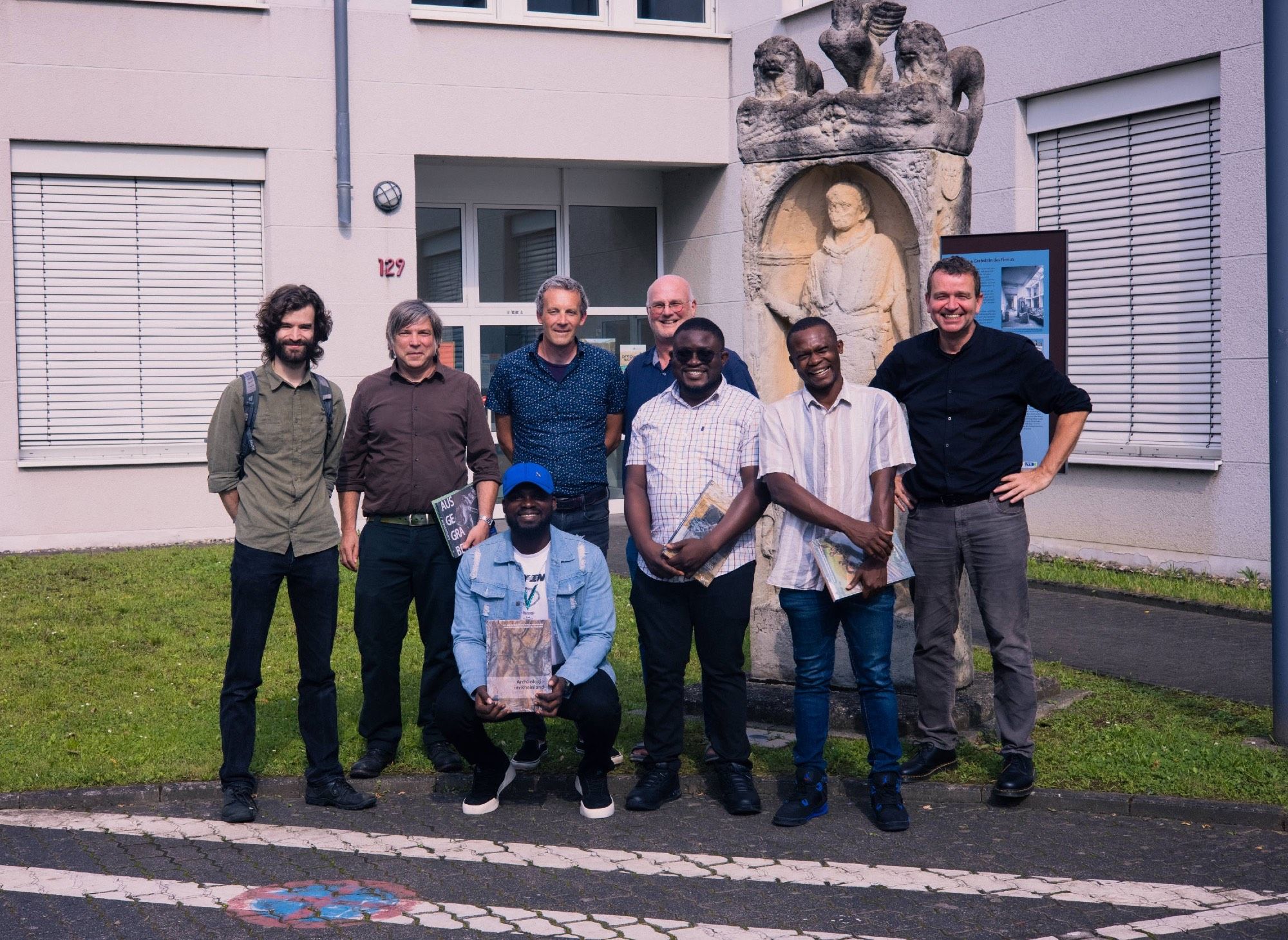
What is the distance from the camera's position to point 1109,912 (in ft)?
16.1

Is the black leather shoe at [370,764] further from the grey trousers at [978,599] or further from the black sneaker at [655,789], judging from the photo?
the grey trousers at [978,599]

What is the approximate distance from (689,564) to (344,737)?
2.20 m

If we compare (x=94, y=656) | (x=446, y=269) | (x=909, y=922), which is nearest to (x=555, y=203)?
(x=446, y=269)

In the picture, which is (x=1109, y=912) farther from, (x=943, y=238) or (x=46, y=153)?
(x=46, y=153)

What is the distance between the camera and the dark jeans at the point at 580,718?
19.8 feet

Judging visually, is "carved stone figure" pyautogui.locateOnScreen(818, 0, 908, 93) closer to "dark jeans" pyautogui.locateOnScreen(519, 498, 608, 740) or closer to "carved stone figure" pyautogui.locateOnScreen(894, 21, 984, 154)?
"carved stone figure" pyautogui.locateOnScreen(894, 21, 984, 154)

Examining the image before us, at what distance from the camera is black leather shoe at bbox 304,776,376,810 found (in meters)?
6.31

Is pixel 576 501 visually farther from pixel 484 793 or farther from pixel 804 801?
pixel 804 801

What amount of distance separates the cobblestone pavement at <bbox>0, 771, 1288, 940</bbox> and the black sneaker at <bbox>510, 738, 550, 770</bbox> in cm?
26

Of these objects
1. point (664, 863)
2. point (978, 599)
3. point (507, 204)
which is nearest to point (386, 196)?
point (507, 204)

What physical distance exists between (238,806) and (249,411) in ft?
5.20

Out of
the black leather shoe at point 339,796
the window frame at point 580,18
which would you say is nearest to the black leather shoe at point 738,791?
the black leather shoe at point 339,796

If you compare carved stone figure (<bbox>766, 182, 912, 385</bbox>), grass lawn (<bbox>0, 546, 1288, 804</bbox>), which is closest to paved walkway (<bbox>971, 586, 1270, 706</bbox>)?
grass lawn (<bbox>0, 546, 1288, 804</bbox>)

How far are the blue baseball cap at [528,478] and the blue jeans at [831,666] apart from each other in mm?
1024
